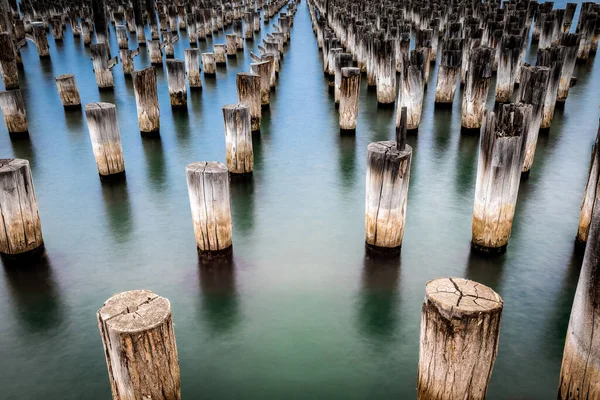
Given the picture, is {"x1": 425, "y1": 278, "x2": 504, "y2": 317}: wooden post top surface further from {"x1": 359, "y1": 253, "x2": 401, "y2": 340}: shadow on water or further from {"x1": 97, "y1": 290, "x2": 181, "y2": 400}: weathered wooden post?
{"x1": 97, "y1": 290, "x2": 181, "y2": 400}: weathered wooden post

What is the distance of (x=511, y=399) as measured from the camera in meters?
4.02

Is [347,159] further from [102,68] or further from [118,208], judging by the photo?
[102,68]

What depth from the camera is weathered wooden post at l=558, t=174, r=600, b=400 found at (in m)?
3.36

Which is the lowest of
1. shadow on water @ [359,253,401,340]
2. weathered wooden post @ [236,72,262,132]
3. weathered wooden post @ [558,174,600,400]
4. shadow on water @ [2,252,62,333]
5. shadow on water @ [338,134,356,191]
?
shadow on water @ [359,253,401,340]

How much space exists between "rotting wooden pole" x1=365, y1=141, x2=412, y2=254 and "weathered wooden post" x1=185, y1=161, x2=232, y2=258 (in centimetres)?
158

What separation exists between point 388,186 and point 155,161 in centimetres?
511

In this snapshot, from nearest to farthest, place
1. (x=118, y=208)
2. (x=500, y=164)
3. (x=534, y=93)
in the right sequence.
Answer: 1. (x=500, y=164)
2. (x=118, y=208)
3. (x=534, y=93)

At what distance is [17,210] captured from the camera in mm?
5570

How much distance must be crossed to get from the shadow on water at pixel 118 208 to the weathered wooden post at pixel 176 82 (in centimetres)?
381

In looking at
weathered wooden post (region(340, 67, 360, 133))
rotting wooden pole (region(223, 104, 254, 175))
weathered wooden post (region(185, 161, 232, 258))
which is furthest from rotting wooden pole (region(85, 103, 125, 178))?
weathered wooden post (region(340, 67, 360, 133))

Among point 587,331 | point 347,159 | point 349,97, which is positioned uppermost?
point 349,97

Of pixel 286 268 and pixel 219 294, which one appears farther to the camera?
pixel 286 268

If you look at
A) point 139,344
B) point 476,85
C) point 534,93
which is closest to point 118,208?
point 139,344

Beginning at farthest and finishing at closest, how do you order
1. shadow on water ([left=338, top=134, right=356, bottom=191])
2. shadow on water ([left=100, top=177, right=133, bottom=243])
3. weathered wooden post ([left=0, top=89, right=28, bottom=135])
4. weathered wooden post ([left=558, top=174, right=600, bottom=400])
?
weathered wooden post ([left=0, top=89, right=28, bottom=135])
shadow on water ([left=338, top=134, right=356, bottom=191])
shadow on water ([left=100, top=177, right=133, bottom=243])
weathered wooden post ([left=558, top=174, right=600, bottom=400])
